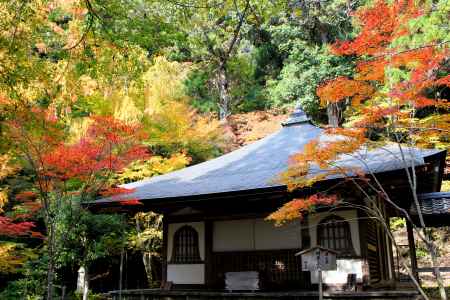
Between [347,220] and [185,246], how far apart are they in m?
4.02

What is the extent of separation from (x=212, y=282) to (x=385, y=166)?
454 centimetres

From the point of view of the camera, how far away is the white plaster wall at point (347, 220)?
7.75 meters

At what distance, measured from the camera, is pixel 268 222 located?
29.2ft

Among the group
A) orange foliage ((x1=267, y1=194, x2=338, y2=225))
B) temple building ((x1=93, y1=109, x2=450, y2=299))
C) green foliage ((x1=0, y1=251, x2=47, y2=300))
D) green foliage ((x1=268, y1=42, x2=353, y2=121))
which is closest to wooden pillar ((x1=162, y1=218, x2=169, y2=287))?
temple building ((x1=93, y1=109, x2=450, y2=299))

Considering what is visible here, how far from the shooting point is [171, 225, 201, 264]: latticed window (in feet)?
31.4

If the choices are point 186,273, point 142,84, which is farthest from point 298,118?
point 142,84

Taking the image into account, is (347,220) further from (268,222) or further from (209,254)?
(209,254)

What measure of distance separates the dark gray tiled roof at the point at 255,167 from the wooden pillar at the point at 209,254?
1058 mm

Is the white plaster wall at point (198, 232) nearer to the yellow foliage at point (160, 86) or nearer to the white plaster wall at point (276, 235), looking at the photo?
the white plaster wall at point (276, 235)

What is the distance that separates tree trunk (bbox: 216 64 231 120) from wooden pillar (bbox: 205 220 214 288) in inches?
503

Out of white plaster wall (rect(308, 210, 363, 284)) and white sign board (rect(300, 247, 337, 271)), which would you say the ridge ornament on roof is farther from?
white sign board (rect(300, 247, 337, 271))

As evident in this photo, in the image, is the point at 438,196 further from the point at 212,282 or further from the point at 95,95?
the point at 95,95

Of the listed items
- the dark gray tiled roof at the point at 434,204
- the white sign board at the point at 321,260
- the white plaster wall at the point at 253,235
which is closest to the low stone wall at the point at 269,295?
the white sign board at the point at 321,260

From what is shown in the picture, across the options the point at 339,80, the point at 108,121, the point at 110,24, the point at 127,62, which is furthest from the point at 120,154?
the point at 339,80
